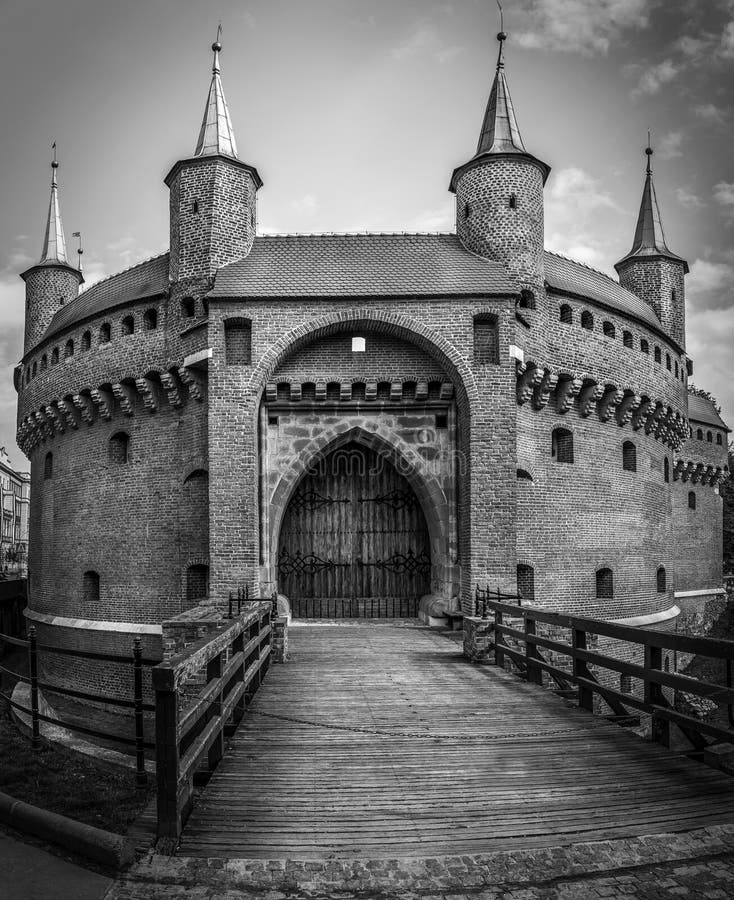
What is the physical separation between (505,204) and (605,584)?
9.60m

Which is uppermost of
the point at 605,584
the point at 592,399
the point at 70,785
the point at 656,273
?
the point at 656,273

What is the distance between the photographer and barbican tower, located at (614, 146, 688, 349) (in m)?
23.0

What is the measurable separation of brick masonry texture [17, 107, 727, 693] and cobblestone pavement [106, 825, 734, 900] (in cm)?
945

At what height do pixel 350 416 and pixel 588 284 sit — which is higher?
pixel 588 284

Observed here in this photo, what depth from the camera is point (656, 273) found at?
23094mm

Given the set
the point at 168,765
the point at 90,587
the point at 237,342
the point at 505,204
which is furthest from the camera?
the point at 90,587

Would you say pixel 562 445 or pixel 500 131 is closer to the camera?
pixel 500 131

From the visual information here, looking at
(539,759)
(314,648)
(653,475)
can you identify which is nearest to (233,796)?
(539,759)

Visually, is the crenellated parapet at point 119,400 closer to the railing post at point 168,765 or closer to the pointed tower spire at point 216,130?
the pointed tower spire at point 216,130

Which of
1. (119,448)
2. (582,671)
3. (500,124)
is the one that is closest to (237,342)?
(119,448)

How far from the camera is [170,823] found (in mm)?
4656

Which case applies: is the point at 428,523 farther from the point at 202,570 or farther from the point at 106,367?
the point at 106,367

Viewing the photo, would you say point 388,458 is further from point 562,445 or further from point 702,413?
point 702,413

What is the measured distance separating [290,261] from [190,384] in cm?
340
